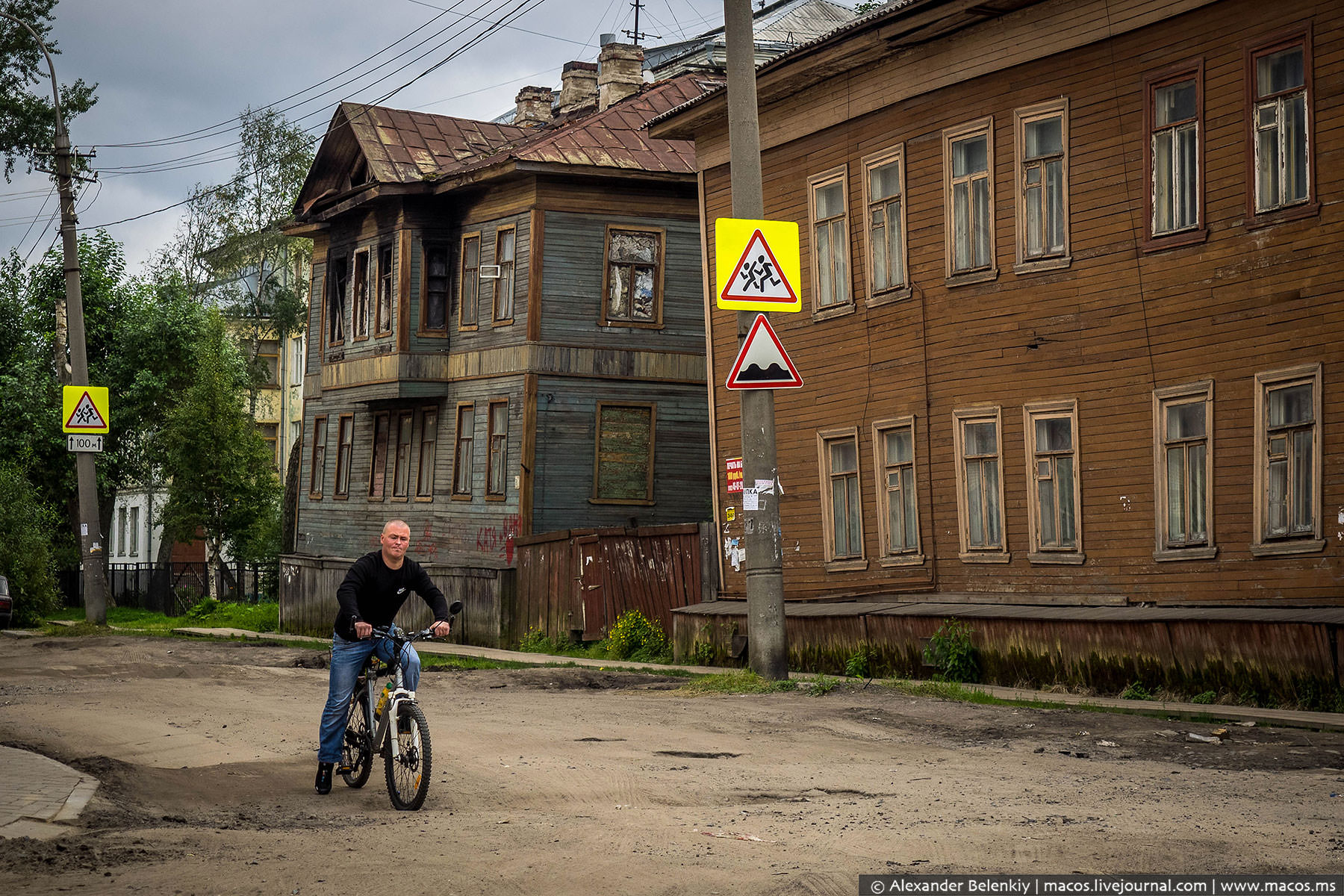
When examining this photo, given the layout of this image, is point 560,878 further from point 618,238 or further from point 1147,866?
point 618,238

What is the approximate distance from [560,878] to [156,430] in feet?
146

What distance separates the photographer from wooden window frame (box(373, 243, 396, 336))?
3347 centimetres

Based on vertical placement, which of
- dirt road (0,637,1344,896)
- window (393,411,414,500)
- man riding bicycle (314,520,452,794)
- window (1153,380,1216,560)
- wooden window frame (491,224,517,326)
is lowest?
dirt road (0,637,1344,896)

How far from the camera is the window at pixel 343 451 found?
36.7 metres

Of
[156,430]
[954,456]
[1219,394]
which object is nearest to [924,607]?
[954,456]

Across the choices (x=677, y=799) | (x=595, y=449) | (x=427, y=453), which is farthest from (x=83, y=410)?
(x=677, y=799)

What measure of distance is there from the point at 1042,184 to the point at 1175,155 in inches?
83.6

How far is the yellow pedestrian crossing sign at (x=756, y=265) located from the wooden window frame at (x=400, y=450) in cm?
1962

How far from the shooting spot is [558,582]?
26.8 m

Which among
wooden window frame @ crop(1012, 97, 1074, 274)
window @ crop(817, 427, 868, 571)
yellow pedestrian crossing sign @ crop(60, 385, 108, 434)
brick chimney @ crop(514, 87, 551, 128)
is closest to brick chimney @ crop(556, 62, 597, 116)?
brick chimney @ crop(514, 87, 551, 128)

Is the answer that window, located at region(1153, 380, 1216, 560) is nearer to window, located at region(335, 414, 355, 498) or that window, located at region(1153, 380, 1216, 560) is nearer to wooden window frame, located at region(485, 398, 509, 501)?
wooden window frame, located at region(485, 398, 509, 501)

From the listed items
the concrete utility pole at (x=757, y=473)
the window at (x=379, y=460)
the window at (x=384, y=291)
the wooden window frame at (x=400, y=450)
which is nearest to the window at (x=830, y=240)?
the concrete utility pole at (x=757, y=473)

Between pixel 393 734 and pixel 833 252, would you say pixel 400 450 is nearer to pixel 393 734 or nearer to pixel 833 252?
pixel 833 252

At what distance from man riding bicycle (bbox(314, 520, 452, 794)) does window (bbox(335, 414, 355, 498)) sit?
27264 millimetres
